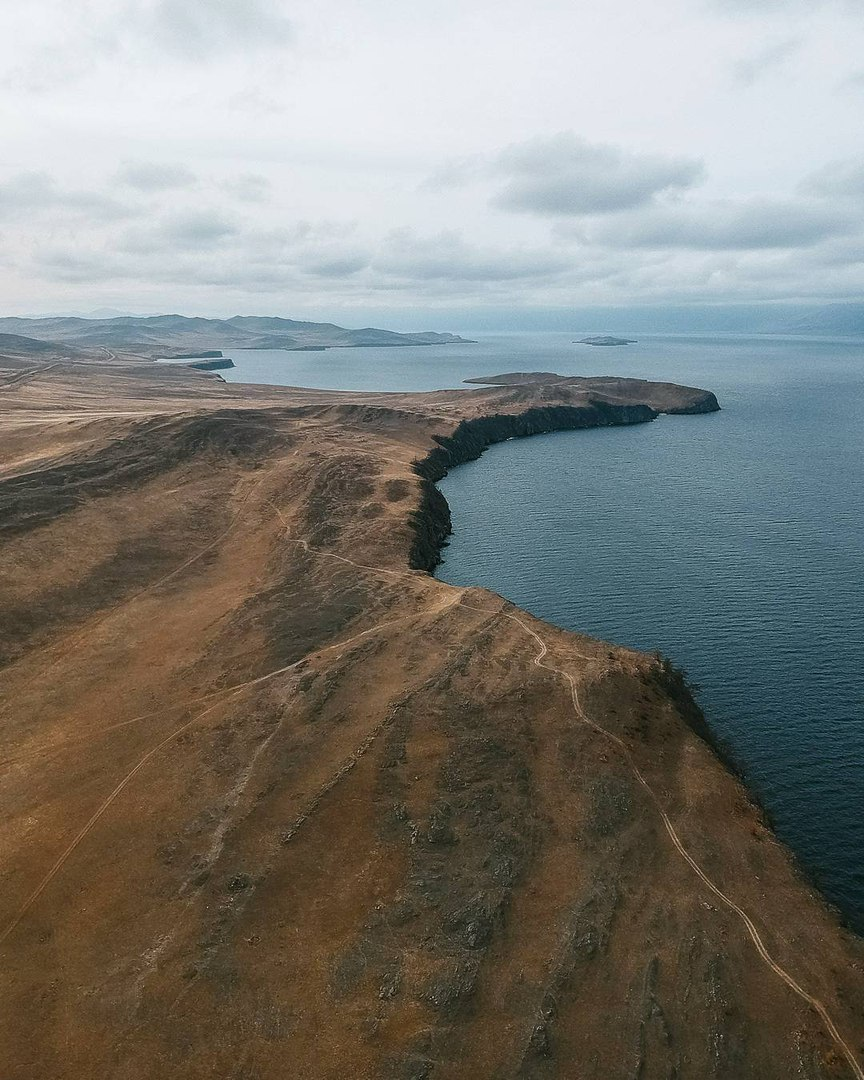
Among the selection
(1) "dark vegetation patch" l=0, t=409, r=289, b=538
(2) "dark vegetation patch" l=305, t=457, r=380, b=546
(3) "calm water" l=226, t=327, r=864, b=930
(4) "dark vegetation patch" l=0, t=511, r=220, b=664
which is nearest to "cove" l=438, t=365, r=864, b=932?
(3) "calm water" l=226, t=327, r=864, b=930

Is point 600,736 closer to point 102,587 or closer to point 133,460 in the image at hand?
point 102,587

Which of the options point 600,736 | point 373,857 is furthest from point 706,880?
point 373,857

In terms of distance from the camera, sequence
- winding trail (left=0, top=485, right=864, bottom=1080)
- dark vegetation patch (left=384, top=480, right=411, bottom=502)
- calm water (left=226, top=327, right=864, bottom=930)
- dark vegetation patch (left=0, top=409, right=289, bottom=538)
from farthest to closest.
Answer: dark vegetation patch (left=384, top=480, right=411, bottom=502) → dark vegetation patch (left=0, top=409, right=289, bottom=538) → calm water (left=226, top=327, right=864, bottom=930) → winding trail (left=0, top=485, right=864, bottom=1080)

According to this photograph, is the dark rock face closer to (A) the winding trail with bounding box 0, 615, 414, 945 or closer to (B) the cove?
(B) the cove

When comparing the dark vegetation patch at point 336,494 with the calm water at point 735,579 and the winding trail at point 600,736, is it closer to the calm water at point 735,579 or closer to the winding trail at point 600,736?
the winding trail at point 600,736

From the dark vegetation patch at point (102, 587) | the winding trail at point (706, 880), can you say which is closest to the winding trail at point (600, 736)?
the winding trail at point (706, 880)

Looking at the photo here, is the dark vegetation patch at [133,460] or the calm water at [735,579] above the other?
the dark vegetation patch at [133,460]
